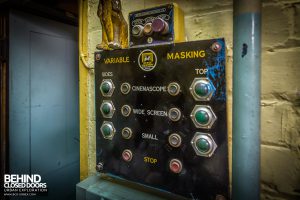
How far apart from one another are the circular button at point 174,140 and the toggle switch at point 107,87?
11.2 inches

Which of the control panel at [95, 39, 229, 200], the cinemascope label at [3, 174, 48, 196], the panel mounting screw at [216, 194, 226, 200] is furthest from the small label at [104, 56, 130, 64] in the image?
the cinemascope label at [3, 174, 48, 196]

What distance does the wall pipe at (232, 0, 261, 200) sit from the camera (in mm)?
549

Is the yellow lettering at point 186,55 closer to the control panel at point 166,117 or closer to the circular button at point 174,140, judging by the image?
the control panel at point 166,117

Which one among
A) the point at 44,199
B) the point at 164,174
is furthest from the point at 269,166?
the point at 44,199

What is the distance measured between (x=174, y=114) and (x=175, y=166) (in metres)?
0.17

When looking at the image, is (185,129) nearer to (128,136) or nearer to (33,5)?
(128,136)

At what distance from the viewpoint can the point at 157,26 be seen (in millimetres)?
682

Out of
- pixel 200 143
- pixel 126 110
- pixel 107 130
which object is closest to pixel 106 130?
pixel 107 130

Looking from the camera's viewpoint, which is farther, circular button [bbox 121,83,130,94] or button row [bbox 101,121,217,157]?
circular button [bbox 121,83,130,94]

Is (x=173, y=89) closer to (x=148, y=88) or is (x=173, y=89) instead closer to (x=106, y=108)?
(x=148, y=88)

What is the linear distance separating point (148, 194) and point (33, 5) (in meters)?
1.73

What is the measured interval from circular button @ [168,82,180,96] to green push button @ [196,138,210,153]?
0.52 ft

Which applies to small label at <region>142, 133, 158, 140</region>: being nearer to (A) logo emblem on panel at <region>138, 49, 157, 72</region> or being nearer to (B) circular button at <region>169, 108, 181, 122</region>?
(B) circular button at <region>169, 108, 181, 122</region>

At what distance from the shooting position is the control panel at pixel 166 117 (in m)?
0.62
